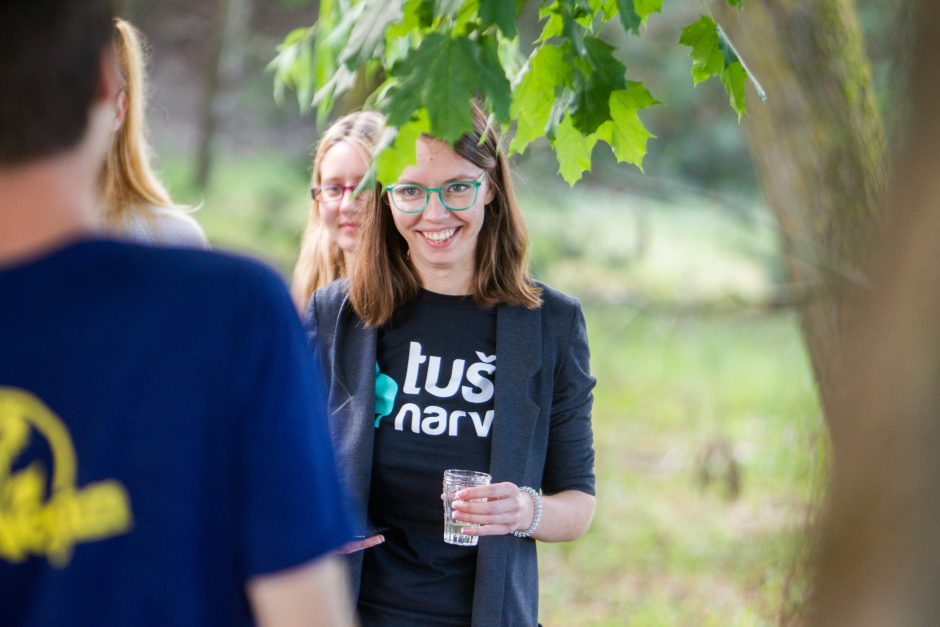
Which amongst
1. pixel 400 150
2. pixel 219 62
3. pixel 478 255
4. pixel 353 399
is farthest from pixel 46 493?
pixel 219 62

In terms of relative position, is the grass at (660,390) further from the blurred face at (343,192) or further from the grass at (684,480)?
the blurred face at (343,192)

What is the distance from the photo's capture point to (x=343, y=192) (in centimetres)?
286

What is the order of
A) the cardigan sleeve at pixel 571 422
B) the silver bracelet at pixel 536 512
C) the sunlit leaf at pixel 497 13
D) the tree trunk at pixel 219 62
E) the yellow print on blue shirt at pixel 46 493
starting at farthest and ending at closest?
1. the tree trunk at pixel 219 62
2. the cardigan sleeve at pixel 571 422
3. the silver bracelet at pixel 536 512
4. the sunlit leaf at pixel 497 13
5. the yellow print on blue shirt at pixel 46 493

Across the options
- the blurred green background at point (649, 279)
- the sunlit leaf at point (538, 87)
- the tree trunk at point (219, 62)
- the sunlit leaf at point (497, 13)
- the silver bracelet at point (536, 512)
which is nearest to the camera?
the sunlit leaf at point (497, 13)

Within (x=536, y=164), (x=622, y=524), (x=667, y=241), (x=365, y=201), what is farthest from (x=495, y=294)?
(x=667, y=241)

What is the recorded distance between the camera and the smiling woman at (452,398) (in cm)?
Answer: 222

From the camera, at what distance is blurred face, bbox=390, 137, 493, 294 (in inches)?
93.6

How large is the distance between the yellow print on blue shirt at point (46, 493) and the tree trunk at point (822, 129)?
296 cm

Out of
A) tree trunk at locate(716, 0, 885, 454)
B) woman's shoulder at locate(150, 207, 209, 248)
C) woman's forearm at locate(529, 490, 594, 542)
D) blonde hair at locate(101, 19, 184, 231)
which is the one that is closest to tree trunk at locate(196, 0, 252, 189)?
tree trunk at locate(716, 0, 885, 454)

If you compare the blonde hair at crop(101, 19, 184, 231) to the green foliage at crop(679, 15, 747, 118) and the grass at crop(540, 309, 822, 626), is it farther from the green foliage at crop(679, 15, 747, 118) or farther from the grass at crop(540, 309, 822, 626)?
the grass at crop(540, 309, 822, 626)

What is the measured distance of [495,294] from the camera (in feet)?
7.82

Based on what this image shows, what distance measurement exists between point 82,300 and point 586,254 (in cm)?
796

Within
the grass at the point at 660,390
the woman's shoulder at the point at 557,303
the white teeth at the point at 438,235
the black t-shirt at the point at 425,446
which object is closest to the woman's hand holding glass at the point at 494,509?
the black t-shirt at the point at 425,446

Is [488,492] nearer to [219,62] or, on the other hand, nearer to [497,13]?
[497,13]
